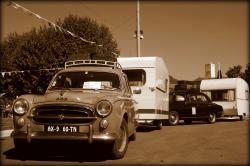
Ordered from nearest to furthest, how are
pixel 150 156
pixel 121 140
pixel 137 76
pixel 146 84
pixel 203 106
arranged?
pixel 121 140
pixel 150 156
pixel 146 84
pixel 137 76
pixel 203 106

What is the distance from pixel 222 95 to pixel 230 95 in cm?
58

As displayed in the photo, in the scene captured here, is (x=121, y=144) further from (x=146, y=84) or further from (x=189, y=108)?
(x=189, y=108)

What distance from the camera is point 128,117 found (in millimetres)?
8656

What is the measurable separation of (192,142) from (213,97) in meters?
13.6

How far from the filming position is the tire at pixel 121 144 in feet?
24.9

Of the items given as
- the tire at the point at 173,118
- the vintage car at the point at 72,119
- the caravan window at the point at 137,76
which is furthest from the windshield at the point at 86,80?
the tire at the point at 173,118

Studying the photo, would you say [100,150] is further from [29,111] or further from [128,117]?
[29,111]

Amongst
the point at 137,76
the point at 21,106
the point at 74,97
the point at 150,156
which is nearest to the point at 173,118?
the point at 137,76

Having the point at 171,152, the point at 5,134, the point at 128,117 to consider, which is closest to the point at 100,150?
the point at 128,117

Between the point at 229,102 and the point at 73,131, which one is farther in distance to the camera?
the point at 229,102

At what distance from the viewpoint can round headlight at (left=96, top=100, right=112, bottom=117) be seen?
7.33 m

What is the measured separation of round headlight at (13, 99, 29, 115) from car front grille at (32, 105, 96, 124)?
28cm

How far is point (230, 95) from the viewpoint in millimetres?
23062

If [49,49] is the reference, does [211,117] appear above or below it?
below
